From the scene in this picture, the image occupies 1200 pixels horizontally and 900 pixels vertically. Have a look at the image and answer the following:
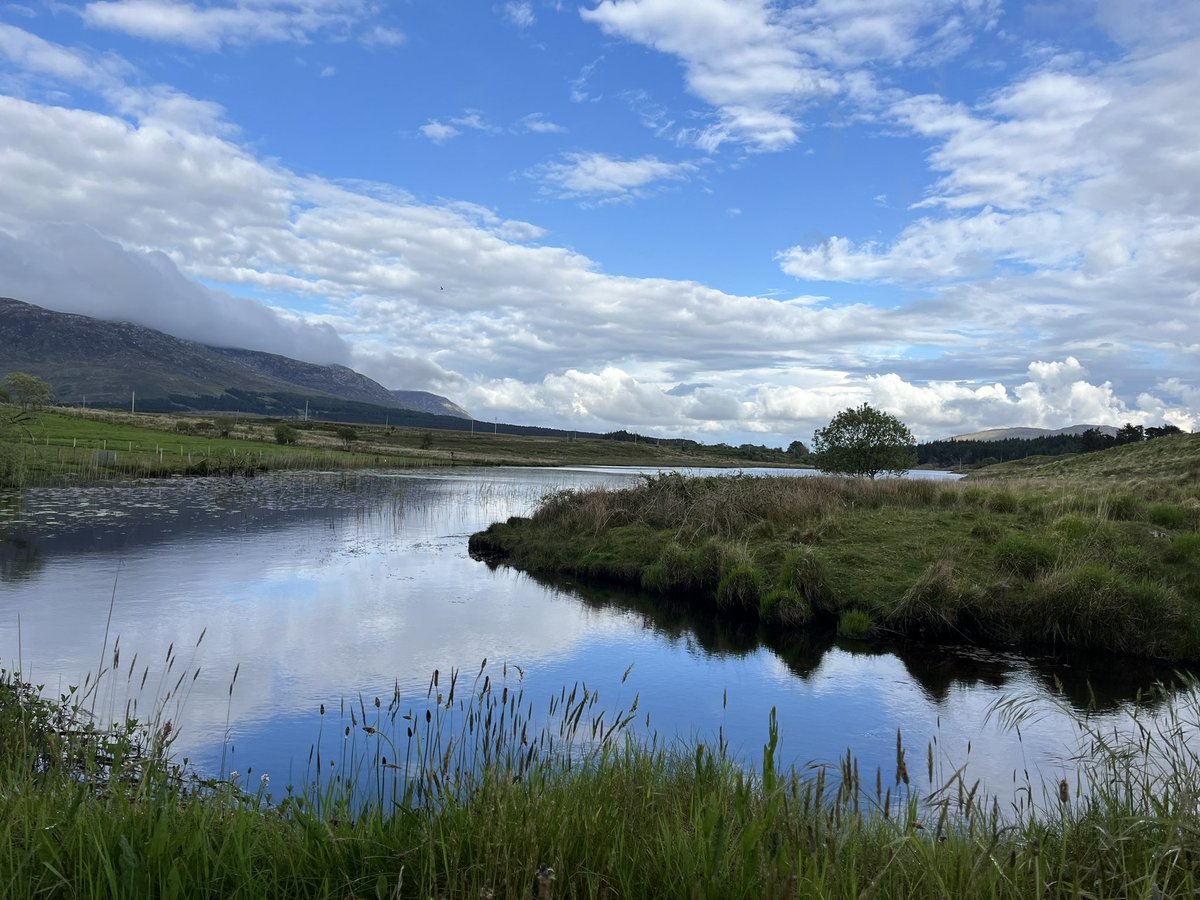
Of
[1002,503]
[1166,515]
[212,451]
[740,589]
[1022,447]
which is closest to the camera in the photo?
[740,589]

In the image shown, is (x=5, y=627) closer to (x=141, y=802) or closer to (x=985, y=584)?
(x=141, y=802)

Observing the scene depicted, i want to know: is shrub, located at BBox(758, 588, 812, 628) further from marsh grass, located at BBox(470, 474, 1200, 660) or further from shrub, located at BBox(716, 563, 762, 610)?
shrub, located at BBox(716, 563, 762, 610)

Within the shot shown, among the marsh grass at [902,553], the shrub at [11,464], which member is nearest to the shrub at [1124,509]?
the marsh grass at [902,553]

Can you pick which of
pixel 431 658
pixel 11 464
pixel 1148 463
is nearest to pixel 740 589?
pixel 431 658

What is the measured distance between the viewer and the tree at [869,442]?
40.9m

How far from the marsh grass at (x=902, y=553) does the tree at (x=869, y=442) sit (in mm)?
10540

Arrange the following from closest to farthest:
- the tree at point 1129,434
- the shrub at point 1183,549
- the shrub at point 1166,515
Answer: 1. the shrub at point 1183,549
2. the shrub at point 1166,515
3. the tree at point 1129,434

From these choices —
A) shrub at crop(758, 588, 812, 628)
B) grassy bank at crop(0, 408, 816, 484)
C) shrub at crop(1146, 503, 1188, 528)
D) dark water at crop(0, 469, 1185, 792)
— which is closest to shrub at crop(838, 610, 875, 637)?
dark water at crop(0, 469, 1185, 792)

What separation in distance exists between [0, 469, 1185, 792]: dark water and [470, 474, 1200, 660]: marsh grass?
1078 mm

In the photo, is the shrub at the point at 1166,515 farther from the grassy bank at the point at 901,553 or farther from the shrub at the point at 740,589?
the shrub at the point at 740,589

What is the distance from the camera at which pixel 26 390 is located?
94.8m

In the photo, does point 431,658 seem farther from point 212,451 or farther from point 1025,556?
point 212,451

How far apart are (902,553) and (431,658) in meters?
12.4

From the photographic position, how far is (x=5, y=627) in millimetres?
15141
